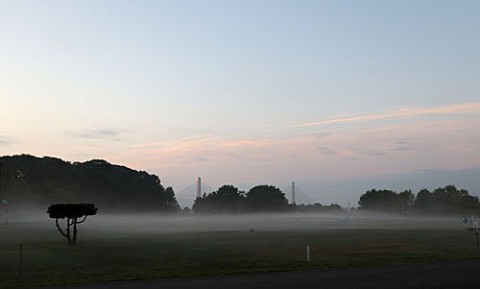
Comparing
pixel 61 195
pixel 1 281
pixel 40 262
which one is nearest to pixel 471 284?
pixel 1 281

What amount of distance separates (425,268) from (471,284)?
5.25m

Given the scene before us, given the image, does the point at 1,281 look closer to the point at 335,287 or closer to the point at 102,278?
the point at 102,278

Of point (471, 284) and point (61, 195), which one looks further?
point (61, 195)

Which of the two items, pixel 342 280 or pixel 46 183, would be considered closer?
pixel 342 280

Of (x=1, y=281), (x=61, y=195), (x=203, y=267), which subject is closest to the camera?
(x=1, y=281)

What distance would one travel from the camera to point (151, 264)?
29.8 m

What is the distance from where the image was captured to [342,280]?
21.8m

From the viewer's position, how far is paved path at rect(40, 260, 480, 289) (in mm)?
20414

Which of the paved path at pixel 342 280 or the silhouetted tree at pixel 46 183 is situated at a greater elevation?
the silhouetted tree at pixel 46 183

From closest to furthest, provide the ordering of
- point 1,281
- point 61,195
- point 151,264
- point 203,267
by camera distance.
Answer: point 1,281, point 203,267, point 151,264, point 61,195

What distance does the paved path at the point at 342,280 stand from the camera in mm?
20414

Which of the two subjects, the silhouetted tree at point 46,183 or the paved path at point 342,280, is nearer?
the paved path at point 342,280

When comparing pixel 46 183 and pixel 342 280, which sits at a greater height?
pixel 46 183

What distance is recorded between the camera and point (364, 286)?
20234 millimetres
